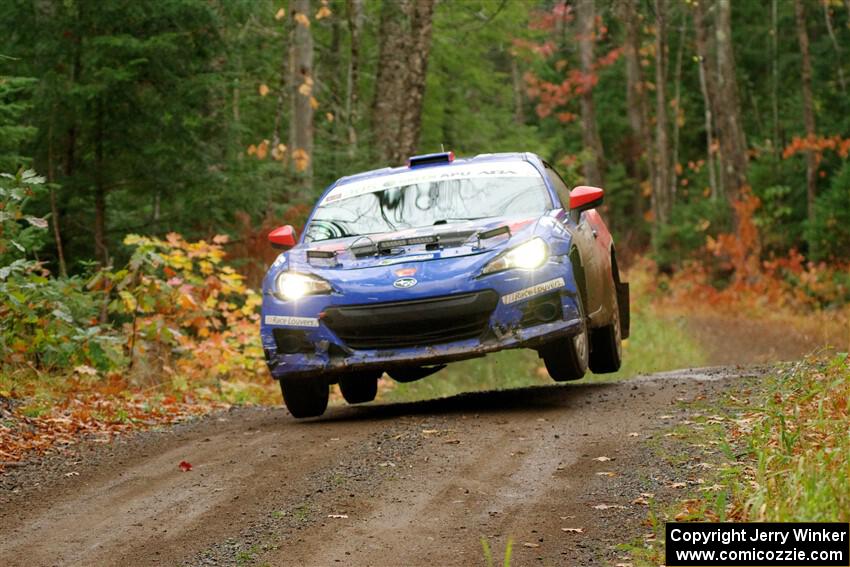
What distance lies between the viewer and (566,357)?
30.9 ft

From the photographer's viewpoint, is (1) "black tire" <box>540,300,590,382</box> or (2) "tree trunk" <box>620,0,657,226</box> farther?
(2) "tree trunk" <box>620,0,657,226</box>

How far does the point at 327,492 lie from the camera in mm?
6797

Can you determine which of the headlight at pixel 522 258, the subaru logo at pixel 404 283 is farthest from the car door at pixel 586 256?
the subaru logo at pixel 404 283

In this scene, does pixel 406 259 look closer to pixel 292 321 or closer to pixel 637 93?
pixel 292 321

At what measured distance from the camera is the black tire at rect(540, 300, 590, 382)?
935 centimetres

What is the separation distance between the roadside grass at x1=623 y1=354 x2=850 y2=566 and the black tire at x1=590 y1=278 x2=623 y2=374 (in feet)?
7.27

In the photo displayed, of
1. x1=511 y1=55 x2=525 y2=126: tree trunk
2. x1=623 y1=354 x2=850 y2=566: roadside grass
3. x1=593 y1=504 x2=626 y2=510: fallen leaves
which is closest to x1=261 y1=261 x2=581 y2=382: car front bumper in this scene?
x1=623 y1=354 x2=850 y2=566: roadside grass

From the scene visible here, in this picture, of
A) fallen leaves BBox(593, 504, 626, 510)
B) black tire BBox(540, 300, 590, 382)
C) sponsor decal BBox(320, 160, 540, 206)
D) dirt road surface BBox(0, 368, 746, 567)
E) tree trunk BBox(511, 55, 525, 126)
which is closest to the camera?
dirt road surface BBox(0, 368, 746, 567)

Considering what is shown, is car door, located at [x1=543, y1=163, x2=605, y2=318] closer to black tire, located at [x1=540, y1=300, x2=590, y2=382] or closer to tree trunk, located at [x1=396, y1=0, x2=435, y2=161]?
black tire, located at [x1=540, y1=300, x2=590, y2=382]

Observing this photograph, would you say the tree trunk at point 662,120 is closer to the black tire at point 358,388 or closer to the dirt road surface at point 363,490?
the black tire at point 358,388

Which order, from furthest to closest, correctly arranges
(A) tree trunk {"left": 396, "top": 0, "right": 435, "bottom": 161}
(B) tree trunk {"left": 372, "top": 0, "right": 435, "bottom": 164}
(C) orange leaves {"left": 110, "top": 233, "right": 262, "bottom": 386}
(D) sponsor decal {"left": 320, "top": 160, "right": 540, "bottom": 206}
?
(B) tree trunk {"left": 372, "top": 0, "right": 435, "bottom": 164}
(A) tree trunk {"left": 396, "top": 0, "right": 435, "bottom": 161}
(C) orange leaves {"left": 110, "top": 233, "right": 262, "bottom": 386}
(D) sponsor decal {"left": 320, "top": 160, "right": 540, "bottom": 206}

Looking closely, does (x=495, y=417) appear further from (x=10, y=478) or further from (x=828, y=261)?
(x=828, y=261)

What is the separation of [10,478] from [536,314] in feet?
12.1

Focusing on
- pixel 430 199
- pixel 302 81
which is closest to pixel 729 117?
pixel 302 81
